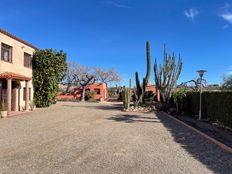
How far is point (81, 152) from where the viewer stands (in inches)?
288

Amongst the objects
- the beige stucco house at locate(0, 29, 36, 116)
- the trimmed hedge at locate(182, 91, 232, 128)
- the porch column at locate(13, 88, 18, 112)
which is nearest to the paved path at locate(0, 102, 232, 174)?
the trimmed hedge at locate(182, 91, 232, 128)

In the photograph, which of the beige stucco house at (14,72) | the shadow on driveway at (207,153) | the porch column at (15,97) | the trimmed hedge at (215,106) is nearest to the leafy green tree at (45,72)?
the beige stucco house at (14,72)

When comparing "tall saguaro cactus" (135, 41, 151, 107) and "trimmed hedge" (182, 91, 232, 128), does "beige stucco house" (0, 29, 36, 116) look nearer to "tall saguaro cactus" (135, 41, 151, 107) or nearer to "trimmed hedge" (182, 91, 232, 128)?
"tall saguaro cactus" (135, 41, 151, 107)

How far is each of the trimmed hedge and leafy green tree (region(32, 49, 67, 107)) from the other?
13264 mm

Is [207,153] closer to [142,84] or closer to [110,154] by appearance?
[110,154]

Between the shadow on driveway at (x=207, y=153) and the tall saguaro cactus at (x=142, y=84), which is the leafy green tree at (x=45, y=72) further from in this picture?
the shadow on driveway at (x=207, y=153)

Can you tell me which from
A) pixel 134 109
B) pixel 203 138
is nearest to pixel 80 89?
pixel 134 109

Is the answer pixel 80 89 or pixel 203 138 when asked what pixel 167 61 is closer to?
pixel 203 138

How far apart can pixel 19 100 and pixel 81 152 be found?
1672 centimetres

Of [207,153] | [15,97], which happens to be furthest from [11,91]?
[207,153]

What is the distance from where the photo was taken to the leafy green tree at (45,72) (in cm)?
2574

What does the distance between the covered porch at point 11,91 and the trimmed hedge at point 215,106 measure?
12.4m

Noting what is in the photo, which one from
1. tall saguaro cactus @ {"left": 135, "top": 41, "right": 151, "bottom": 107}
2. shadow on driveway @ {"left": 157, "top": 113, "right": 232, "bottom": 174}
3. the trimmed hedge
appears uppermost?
tall saguaro cactus @ {"left": 135, "top": 41, "right": 151, "bottom": 107}

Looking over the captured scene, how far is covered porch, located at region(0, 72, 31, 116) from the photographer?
17969mm
